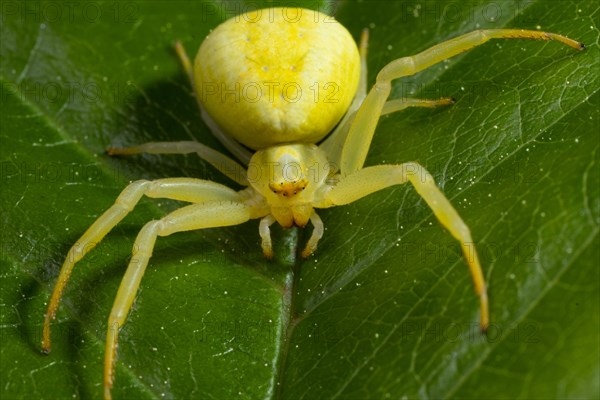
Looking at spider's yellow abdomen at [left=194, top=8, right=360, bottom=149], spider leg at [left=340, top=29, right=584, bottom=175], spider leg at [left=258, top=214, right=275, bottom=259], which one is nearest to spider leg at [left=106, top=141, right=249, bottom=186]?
spider's yellow abdomen at [left=194, top=8, right=360, bottom=149]

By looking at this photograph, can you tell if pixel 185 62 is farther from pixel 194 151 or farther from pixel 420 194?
pixel 420 194

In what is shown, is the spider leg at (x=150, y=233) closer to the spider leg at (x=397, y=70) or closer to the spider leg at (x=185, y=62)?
the spider leg at (x=397, y=70)

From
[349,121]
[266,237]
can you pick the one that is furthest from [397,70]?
[266,237]

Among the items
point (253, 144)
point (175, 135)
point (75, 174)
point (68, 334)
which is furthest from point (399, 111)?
point (68, 334)

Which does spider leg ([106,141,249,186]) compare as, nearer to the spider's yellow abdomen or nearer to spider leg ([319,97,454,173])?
the spider's yellow abdomen

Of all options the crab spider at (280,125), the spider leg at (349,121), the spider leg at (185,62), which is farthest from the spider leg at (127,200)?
the spider leg at (185,62)

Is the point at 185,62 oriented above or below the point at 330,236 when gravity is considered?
above
